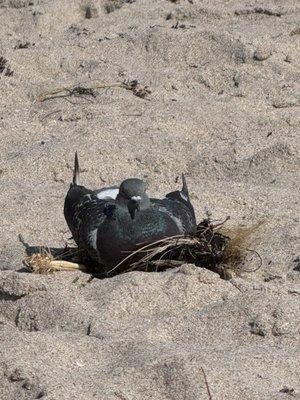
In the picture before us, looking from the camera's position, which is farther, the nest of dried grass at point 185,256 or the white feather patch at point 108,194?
the white feather patch at point 108,194

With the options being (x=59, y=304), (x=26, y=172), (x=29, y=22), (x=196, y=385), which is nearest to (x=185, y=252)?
(x=59, y=304)

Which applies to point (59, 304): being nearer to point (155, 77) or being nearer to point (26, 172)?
point (26, 172)

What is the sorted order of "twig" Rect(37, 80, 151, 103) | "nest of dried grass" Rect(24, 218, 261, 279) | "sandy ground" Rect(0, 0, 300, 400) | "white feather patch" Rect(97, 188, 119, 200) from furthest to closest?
"twig" Rect(37, 80, 151, 103) → "white feather patch" Rect(97, 188, 119, 200) → "nest of dried grass" Rect(24, 218, 261, 279) → "sandy ground" Rect(0, 0, 300, 400)

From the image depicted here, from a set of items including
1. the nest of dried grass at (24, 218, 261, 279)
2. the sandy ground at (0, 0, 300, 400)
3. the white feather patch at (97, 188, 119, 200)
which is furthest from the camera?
the white feather patch at (97, 188, 119, 200)

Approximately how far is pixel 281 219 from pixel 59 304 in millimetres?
1478

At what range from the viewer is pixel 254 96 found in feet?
23.1

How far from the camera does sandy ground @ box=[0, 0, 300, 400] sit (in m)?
3.87

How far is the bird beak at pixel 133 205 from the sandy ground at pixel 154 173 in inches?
12.8

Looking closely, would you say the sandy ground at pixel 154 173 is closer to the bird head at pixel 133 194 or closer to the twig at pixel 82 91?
the twig at pixel 82 91

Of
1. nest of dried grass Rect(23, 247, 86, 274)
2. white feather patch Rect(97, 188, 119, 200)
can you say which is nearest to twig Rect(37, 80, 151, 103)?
white feather patch Rect(97, 188, 119, 200)

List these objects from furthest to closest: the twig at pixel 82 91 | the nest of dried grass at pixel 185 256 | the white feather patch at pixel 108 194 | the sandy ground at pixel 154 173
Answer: the twig at pixel 82 91, the white feather patch at pixel 108 194, the nest of dried grass at pixel 185 256, the sandy ground at pixel 154 173

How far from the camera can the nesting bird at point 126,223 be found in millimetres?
4883

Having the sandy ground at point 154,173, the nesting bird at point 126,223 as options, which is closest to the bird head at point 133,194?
the nesting bird at point 126,223

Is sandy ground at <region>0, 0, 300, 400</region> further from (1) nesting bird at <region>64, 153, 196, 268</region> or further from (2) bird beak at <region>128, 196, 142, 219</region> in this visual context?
(2) bird beak at <region>128, 196, 142, 219</region>
